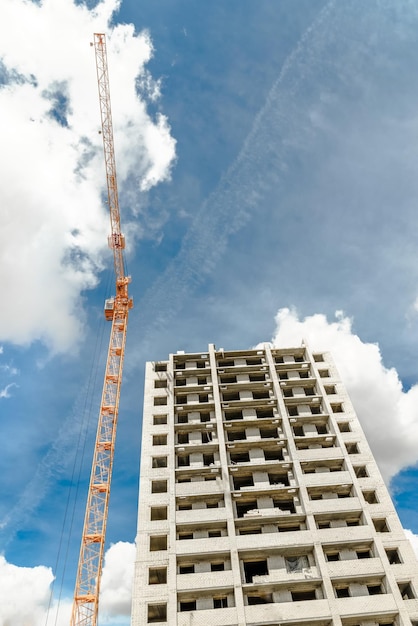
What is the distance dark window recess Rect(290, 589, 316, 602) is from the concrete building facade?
3.9 inches

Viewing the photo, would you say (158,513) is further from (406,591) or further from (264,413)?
(406,591)

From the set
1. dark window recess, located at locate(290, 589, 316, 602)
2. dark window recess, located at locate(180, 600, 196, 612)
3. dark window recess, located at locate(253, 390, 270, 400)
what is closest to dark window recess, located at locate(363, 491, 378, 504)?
dark window recess, located at locate(290, 589, 316, 602)

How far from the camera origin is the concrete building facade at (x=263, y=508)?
37781 millimetres

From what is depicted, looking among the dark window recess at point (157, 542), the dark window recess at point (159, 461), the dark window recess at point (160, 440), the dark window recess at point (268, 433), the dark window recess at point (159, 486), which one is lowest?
the dark window recess at point (157, 542)

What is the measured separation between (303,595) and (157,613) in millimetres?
13280

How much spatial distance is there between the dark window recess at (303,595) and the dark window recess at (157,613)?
1162cm

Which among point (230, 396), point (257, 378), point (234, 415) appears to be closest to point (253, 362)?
point (257, 378)

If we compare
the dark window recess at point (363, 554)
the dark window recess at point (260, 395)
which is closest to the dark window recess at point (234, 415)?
the dark window recess at point (260, 395)

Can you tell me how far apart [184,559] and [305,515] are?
12.5 m

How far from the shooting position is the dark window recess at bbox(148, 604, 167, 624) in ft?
124

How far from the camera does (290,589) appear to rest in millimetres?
39656

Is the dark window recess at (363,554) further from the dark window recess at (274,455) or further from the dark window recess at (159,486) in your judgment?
the dark window recess at (159,486)

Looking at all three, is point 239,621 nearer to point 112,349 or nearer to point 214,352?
point 214,352

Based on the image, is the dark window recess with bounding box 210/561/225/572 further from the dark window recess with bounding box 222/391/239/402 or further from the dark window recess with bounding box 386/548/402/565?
the dark window recess with bounding box 222/391/239/402
